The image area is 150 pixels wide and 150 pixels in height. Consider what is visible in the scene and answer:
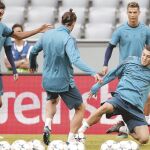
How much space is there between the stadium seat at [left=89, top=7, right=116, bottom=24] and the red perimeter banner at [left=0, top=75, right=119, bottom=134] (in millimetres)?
3459

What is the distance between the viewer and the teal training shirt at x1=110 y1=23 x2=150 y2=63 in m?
13.9

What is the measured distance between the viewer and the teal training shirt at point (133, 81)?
1196 centimetres

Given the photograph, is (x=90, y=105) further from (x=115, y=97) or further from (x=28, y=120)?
(x=115, y=97)

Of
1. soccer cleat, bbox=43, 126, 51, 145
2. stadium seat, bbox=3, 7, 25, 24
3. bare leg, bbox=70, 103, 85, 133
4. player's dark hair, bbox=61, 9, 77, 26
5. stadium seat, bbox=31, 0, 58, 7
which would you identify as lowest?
soccer cleat, bbox=43, 126, 51, 145

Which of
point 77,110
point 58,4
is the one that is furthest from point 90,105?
point 58,4

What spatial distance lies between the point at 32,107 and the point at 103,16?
3835mm

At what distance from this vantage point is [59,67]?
12797 mm

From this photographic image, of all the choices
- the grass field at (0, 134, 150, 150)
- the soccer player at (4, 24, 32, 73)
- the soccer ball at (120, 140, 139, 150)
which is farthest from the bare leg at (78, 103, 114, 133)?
the soccer player at (4, 24, 32, 73)

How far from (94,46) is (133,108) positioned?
5155 mm

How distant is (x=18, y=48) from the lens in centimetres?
1647

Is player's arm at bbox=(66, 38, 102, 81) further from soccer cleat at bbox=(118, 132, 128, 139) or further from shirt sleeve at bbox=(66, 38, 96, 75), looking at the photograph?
soccer cleat at bbox=(118, 132, 128, 139)

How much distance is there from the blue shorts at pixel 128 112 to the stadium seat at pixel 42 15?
7.10 m

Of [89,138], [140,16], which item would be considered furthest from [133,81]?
[140,16]

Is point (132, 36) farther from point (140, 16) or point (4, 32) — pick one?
point (140, 16)
